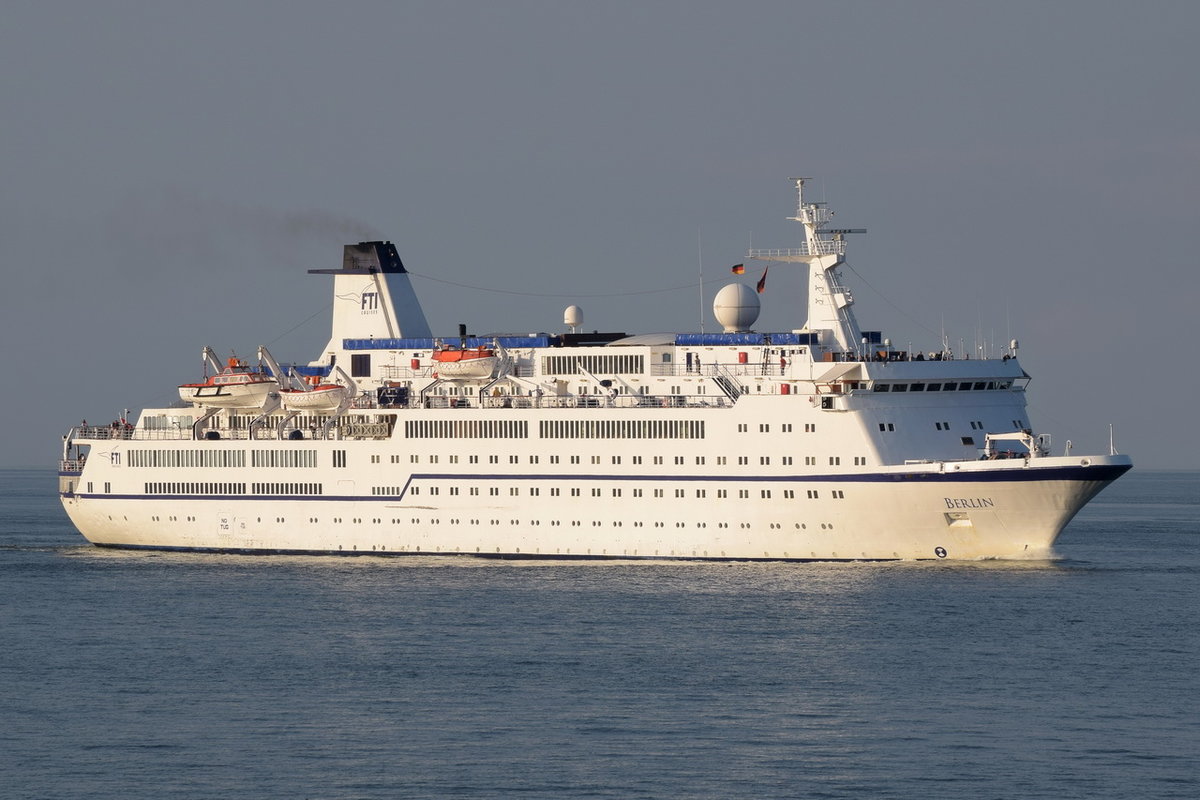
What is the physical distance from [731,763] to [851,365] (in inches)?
993

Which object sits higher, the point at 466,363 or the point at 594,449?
the point at 466,363

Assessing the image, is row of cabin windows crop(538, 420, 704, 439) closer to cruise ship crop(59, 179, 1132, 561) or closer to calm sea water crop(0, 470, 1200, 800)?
cruise ship crop(59, 179, 1132, 561)

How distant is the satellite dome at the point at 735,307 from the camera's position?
6056cm

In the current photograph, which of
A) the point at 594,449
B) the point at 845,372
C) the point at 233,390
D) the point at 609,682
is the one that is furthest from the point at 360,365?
the point at 609,682

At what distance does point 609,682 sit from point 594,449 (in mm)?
20416

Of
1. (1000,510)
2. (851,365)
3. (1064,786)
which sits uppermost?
(851,365)

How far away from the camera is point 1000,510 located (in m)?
53.6

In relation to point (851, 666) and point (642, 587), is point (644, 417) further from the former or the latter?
point (851, 666)

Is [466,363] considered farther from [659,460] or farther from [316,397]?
[659,460]

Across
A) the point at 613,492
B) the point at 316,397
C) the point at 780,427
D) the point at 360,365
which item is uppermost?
the point at 360,365

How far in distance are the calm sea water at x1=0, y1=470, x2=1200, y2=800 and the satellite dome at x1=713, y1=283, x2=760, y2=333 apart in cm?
881

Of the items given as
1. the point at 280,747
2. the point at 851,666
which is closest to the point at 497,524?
the point at 851,666

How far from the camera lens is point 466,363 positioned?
2432 inches

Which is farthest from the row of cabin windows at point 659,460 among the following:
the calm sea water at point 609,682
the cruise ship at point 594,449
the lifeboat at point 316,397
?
the lifeboat at point 316,397
